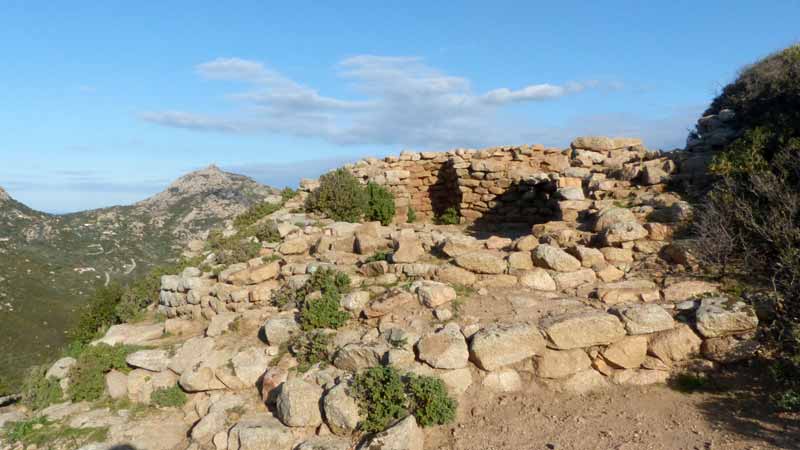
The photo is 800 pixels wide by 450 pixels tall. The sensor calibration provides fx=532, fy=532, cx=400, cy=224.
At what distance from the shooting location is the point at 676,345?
5.34 m

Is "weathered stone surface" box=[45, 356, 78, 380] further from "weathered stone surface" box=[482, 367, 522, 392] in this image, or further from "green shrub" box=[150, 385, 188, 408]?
"weathered stone surface" box=[482, 367, 522, 392]

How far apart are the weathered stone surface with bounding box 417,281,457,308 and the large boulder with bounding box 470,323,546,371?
31.3 inches

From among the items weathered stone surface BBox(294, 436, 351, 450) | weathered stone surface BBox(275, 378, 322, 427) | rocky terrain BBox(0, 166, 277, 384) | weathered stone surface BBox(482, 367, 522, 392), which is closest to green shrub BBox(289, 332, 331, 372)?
weathered stone surface BBox(275, 378, 322, 427)

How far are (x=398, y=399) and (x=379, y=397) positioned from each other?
18 centimetres

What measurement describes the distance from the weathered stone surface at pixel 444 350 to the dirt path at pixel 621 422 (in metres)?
0.41

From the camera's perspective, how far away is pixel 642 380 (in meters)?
5.32

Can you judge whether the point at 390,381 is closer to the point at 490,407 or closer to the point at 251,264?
the point at 490,407

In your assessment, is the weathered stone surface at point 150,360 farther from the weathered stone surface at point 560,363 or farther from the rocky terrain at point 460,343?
the weathered stone surface at point 560,363

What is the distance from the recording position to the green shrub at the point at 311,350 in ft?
19.4

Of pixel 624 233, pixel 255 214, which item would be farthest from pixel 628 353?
pixel 255 214

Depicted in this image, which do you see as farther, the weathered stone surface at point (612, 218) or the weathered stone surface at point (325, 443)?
the weathered stone surface at point (612, 218)

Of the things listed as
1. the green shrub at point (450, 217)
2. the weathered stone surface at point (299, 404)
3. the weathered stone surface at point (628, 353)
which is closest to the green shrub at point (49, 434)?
the weathered stone surface at point (299, 404)

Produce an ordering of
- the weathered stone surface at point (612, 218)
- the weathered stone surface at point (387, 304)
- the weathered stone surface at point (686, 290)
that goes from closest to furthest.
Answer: the weathered stone surface at point (686, 290) → the weathered stone surface at point (387, 304) → the weathered stone surface at point (612, 218)

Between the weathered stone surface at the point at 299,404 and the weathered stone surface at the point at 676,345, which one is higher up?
the weathered stone surface at the point at 676,345
